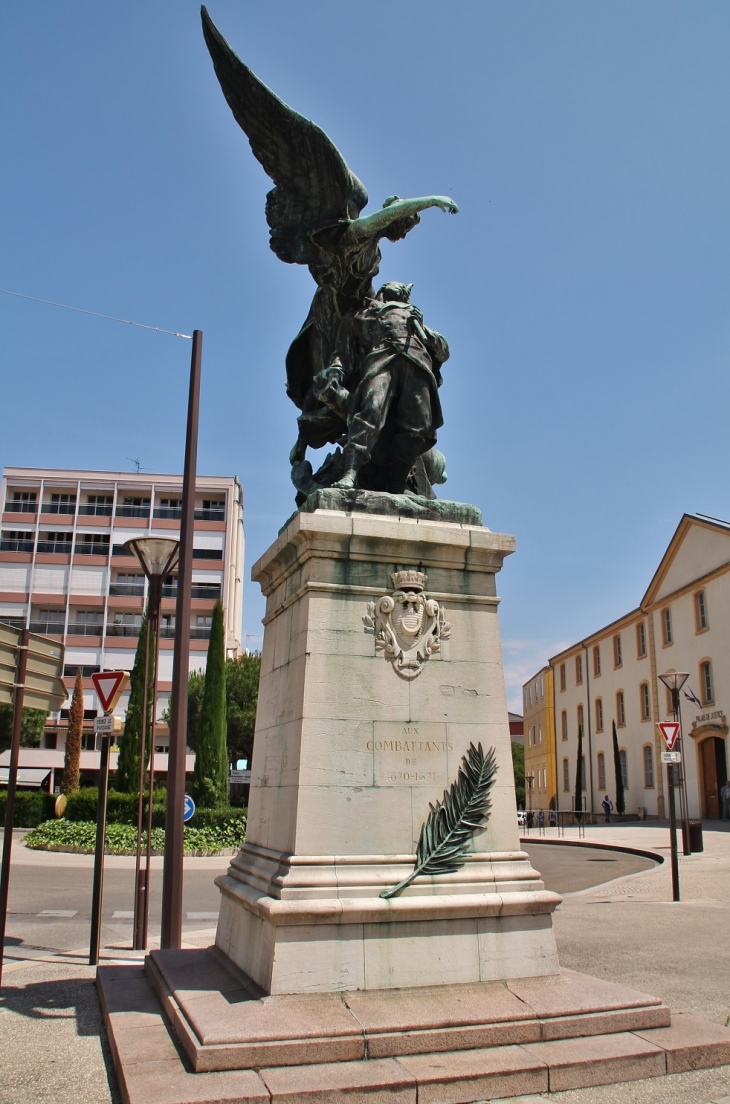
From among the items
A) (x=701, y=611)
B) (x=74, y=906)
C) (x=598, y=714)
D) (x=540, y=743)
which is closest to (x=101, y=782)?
(x=74, y=906)

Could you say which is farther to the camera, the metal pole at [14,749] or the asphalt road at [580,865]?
the asphalt road at [580,865]

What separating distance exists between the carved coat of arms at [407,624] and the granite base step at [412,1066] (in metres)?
1.90

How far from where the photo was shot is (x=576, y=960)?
7504 mm

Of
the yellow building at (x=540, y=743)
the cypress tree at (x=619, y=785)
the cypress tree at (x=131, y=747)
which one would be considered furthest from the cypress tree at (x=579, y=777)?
the cypress tree at (x=131, y=747)

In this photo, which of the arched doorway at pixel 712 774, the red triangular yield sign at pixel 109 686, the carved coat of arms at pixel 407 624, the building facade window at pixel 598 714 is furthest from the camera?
the building facade window at pixel 598 714

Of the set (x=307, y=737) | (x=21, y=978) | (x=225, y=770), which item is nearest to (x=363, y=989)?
A: (x=307, y=737)

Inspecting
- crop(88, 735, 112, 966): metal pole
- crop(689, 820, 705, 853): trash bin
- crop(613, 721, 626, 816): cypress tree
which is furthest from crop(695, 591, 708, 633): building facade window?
crop(88, 735, 112, 966): metal pole

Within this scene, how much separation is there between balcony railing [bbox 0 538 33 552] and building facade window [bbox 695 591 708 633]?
129 ft

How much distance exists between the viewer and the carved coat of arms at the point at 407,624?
17.1 ft

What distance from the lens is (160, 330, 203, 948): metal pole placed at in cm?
823

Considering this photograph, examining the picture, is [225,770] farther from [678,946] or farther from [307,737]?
[307,737]

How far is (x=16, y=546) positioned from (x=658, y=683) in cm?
3911

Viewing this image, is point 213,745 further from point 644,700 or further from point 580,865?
point 644,700

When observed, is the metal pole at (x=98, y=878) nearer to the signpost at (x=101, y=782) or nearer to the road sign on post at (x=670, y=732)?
→ the signpost at (x=101, y=782)
